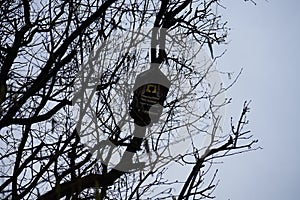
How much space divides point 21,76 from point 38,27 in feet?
1.39

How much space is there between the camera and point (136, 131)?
316 cm

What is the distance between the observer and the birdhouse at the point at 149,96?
3.17 metres

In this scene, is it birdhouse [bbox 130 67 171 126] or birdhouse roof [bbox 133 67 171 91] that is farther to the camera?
birdhouse roof [bbox 133 67 171 91]

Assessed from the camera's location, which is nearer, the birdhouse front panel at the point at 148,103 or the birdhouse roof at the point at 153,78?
the birdhouse front panel at the point at 148,103

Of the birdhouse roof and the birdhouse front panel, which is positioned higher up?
the birdhouse roof

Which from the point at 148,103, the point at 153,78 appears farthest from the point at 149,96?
the point at 153,78

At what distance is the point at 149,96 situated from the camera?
11.2 ft

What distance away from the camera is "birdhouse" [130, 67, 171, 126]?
3.17m

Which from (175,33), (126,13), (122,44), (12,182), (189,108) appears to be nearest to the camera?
(12,182)

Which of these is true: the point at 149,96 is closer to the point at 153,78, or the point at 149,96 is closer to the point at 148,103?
the point at 148,103

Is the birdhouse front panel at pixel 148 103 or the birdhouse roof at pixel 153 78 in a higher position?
the birdhouse roof at pixel 153 78

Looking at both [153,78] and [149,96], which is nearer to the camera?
[149,96]

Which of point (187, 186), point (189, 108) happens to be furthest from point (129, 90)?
point (187, 186)

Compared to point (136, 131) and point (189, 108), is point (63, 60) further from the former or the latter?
point (189, 108)
